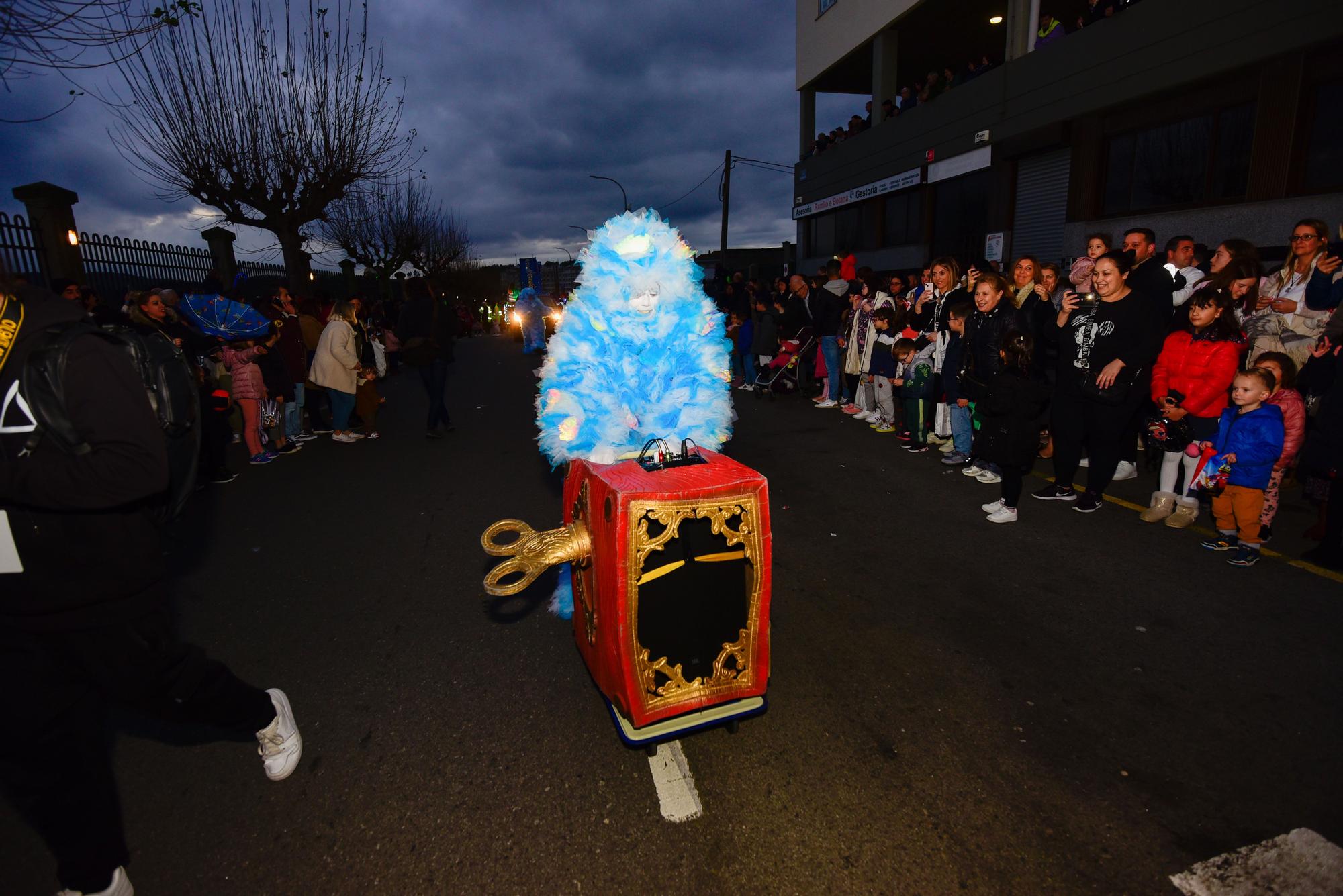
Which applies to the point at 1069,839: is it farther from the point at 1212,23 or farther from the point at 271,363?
the point at 1212,23

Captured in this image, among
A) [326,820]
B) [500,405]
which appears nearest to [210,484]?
[500,405]

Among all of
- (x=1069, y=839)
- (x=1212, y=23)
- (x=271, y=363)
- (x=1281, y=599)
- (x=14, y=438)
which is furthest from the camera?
(x=1212, y=23)

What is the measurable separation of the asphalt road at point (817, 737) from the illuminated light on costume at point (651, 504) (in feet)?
1.20

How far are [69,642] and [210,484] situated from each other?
19.3ft

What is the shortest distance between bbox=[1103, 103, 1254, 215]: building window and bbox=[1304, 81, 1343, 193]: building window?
2.56ft

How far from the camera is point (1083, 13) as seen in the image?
15461 mm

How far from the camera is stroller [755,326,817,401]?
1066 centimetres

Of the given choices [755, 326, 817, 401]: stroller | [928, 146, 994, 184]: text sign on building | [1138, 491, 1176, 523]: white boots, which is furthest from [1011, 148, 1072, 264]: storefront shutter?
[1138, 491, 1176, 523]: white boots

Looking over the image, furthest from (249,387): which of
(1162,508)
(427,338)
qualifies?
(1162,508)

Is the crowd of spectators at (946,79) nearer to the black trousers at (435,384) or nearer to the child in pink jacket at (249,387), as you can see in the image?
the black trousers at (435,384)

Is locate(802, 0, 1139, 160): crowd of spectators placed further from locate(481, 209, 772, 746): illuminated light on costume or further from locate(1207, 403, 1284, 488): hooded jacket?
Answer: locate(481, 209, 772, 746): illuminated light on costume

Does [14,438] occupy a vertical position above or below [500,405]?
above

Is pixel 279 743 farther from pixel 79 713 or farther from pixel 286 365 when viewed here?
pixel 286 365

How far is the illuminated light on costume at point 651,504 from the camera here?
238cm
